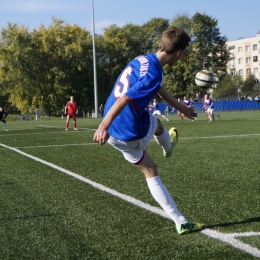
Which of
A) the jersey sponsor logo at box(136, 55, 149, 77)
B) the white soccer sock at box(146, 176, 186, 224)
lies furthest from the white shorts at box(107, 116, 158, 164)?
the jersey sponsor logo at box(136, 55, 149, 77)

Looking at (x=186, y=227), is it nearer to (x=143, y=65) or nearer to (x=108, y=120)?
(x=108, y=120)

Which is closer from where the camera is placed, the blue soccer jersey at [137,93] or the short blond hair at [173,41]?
the blue soccer jersey at [137,93]

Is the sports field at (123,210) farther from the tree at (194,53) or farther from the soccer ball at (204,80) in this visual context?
the tree at (194,53)

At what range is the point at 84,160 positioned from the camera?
1109cm

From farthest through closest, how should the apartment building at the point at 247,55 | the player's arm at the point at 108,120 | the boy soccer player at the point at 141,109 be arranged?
the apartment building at the point at 247,55, the boy soccer player at the point at 141,109, the player's arm at the point at 108,120

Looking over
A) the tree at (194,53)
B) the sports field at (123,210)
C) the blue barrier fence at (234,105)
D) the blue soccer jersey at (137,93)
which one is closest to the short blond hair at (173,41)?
the blue soccer jersey at (137,93)

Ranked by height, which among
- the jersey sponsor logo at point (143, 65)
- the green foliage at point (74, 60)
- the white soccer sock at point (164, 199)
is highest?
the green foliage at point (74, 60)

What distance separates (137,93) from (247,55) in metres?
117

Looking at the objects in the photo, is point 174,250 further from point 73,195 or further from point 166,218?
point 73,195

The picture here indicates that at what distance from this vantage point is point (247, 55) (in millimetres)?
116688

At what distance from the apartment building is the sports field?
108 metres

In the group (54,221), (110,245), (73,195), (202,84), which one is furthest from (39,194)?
(202,84)

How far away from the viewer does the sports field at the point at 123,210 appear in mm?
4121

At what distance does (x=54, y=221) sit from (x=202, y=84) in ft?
45.8
